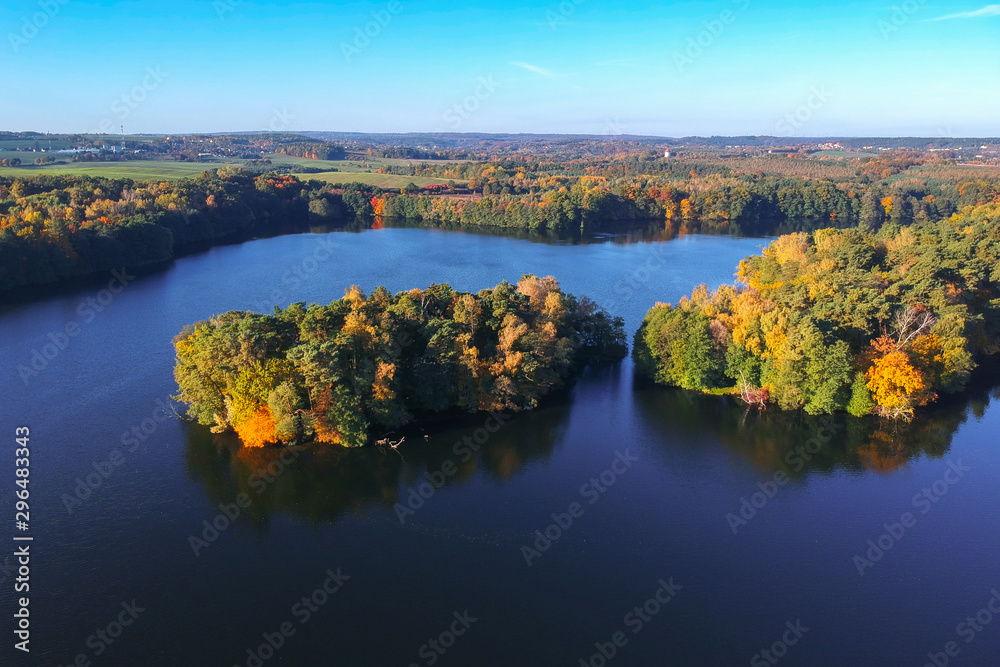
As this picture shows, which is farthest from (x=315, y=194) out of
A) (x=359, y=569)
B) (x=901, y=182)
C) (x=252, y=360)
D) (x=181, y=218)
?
(x=901, y=182)

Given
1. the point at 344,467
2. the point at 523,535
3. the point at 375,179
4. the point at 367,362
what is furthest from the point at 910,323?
the point at 375,179

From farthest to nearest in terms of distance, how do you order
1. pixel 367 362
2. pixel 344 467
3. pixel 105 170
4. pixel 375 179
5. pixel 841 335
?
1. pixel 375 179
2. pixel 105 170
3. pixel 841 335
4. pixel 367 362
5. pixel 344 467

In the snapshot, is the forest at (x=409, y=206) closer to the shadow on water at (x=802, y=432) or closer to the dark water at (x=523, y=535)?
the dark water at (x=523, y=535)

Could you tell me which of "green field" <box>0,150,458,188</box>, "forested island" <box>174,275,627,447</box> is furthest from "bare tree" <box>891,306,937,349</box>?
"green field" <box>0,150,458,188</box>

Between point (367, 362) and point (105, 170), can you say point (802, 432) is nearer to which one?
point (367, 362)

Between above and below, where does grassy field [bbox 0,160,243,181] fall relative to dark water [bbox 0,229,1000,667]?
above

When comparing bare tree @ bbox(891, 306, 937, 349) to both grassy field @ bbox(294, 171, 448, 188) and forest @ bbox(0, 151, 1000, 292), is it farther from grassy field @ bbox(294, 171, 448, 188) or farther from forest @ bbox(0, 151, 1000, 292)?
grassy field @ bbox(294, 171, 448, 188)
